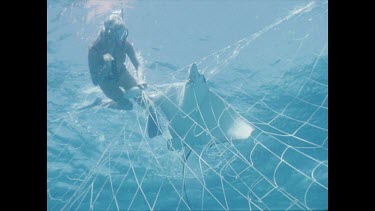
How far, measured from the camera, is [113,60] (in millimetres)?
7098

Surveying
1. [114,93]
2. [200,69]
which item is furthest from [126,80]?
[200,69]

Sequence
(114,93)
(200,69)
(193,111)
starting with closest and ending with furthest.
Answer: (114,93) < (193,111) < (200,69)

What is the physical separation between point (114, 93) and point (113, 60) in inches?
42.7

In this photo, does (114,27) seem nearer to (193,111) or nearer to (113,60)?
(113,60)

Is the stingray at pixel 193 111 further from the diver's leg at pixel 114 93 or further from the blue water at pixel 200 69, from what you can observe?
the diver's leg at pixel 114 93

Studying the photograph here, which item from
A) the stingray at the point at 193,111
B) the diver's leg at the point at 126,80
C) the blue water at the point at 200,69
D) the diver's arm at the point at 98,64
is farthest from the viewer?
the blue water at the point at 200,69

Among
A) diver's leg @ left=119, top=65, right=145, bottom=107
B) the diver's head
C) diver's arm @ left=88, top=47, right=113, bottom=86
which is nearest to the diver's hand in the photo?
diver's leg @ left=119, top=65, right=145, bottom=107

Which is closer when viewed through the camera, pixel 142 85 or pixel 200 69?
pixel 142 85

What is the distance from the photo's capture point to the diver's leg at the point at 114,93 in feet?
25.1

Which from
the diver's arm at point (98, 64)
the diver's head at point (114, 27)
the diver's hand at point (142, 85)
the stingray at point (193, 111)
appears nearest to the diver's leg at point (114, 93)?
the diver's arm at point (98, 64)

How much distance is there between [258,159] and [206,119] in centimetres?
1087

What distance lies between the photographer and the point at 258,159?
19359 mm
